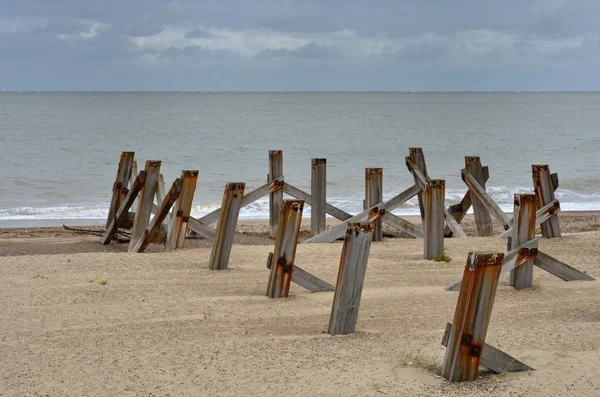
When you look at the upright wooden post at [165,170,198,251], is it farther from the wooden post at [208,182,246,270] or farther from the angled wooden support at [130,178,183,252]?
the wooden post at [208,182,246,270]

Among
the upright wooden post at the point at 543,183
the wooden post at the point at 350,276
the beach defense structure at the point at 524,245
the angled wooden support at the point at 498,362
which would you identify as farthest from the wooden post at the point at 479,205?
the angled wooden support at the point at 498,362

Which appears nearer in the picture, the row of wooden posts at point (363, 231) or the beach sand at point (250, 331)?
the row of wooden posts at point (363, 231)

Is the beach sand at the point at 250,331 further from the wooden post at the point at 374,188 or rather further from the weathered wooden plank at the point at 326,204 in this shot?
the weathered wooden plank at the point at 326,204

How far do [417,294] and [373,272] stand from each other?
1281mm

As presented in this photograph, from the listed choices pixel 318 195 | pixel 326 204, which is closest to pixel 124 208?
pixel 318 195

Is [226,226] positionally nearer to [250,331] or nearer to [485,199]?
[250,331]

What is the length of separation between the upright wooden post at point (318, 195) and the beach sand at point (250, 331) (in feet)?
7.92

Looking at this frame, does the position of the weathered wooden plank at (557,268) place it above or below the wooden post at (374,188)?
below

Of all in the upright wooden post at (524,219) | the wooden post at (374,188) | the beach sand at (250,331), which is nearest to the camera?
the beach sand at (250,331)

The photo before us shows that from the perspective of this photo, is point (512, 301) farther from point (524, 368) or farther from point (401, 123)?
point (401, 123)

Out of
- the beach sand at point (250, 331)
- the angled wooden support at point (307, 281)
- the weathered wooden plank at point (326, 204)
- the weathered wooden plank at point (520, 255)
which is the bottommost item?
the beach sand at point (250, 331)

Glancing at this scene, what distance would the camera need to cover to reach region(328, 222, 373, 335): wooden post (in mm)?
6227

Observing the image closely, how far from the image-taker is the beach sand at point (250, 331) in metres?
5.32

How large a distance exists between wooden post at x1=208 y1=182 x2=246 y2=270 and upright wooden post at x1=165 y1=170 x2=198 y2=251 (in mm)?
1292
